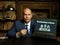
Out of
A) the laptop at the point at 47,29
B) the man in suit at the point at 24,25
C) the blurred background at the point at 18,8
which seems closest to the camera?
the laptop at the point at 47,29

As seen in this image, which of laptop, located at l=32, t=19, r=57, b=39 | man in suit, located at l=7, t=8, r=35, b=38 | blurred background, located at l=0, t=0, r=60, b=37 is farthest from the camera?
blurred background, located at l=0, t=0, r=60, b=37

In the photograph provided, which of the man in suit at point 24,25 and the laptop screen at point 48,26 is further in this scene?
the man in suit at point 24,25

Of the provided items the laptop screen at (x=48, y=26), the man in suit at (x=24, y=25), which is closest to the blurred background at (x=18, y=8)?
the man in suit at (x=24, y=25)

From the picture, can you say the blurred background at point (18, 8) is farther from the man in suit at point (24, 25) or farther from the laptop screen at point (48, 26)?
the laptop screen at point (48, 26)

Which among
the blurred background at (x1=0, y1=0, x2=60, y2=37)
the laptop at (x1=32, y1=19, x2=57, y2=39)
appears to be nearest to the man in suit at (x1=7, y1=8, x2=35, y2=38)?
the laptop at (x1=32, y1=19, x2=57, y2=39)

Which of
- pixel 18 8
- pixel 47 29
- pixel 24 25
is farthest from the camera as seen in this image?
pixel 18 8

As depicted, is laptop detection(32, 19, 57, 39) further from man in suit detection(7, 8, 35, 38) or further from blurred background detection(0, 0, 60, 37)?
blurred background detection(0, 0, 60, 37)

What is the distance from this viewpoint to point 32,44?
5.46 feet

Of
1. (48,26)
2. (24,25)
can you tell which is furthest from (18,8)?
(48,26)

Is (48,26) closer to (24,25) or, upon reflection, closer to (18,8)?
(24,25)

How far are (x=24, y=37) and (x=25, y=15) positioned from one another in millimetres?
388

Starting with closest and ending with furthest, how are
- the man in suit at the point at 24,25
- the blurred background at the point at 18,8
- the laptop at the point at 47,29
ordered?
the laptop at the point at 47,29 → the man in suit at the point at 24,25 → the blurred background at the point at 18,8

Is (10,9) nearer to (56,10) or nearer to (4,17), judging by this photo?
(4,17)

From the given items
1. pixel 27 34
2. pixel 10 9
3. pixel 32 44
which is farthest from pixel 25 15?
pixel 10 9
